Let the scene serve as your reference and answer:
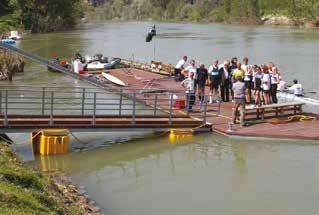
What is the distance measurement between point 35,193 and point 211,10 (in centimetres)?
14498

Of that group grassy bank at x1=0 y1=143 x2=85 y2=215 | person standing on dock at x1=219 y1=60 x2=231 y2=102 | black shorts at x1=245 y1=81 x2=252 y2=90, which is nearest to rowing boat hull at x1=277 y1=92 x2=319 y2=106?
black shorts at x1=245 y1=81 x2=252 y2=90

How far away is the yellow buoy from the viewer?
600 inches

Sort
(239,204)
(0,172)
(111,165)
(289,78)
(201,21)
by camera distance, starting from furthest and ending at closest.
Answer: (201,21) < (289,78) < (111,165) < (239,204) < (0,172)

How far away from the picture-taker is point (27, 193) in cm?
936

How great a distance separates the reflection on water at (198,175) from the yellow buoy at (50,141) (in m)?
0.32

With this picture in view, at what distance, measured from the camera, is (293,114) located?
18.9m

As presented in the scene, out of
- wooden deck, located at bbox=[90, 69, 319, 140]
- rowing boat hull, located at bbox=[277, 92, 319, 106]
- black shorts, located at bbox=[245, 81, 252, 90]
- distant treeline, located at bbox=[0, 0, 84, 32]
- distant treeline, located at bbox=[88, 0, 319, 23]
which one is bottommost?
wooden deck, located at bbox=[90, 69, 319, 140]

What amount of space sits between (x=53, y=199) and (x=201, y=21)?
14212cm

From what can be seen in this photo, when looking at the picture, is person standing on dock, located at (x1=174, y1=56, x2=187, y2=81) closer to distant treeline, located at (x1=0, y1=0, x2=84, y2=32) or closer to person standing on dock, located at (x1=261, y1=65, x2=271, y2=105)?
person standing on dock, located at (x1=261, y1=65, x2=271, y2=105)

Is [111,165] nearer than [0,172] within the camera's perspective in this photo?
No

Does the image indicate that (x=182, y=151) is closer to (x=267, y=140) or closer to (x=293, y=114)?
(x=267, y=140)

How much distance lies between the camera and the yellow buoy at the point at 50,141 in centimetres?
1523

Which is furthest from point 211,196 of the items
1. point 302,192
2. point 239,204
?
point 302,192

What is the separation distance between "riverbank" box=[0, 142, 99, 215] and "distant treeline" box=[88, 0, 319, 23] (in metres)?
99.2
